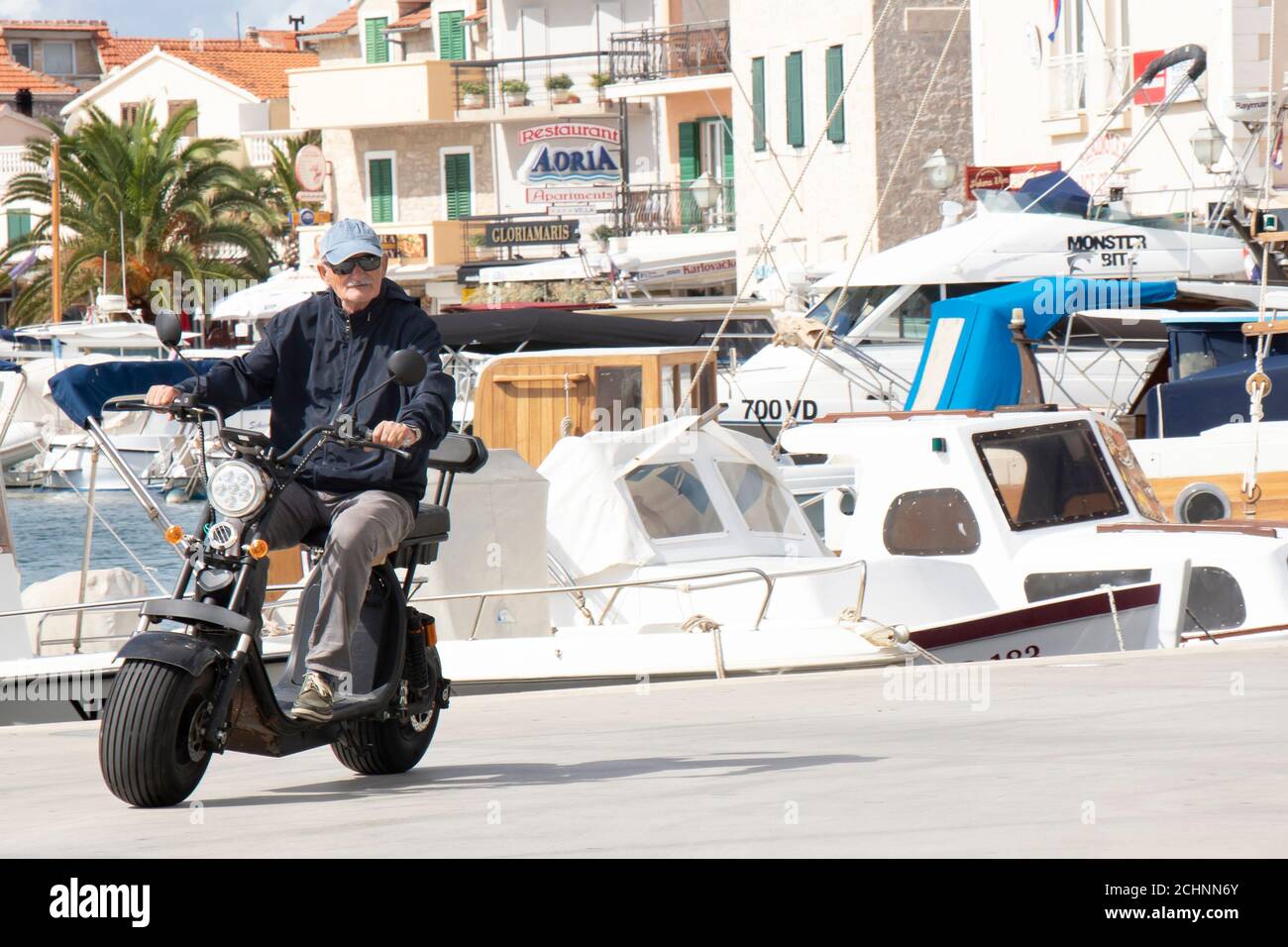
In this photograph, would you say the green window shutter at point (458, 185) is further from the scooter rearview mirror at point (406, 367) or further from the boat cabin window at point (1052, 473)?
the scooter rearview mirror at point (406, 367)

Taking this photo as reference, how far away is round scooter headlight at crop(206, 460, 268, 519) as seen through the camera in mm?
5738

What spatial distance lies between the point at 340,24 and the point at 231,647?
73582mm

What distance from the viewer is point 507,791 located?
6043mm

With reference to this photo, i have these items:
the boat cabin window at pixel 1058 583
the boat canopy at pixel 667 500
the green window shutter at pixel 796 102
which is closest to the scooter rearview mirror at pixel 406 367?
the boat cabin window at pixel 1058 583

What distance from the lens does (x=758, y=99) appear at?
43094 mm

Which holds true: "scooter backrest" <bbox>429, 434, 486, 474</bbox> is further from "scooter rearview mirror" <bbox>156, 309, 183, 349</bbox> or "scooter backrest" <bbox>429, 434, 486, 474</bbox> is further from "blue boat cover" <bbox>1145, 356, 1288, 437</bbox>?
"blue boat cover" <bbox>1145, 356, 1288, 437</bbox>

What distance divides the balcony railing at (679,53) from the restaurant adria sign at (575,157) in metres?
1.75

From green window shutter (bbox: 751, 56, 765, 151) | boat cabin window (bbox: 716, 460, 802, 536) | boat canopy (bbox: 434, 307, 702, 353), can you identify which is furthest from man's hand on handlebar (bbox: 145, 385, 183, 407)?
green window shutter (bbox: 751, 56, 765, 151)

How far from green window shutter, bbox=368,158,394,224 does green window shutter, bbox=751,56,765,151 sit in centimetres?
1943

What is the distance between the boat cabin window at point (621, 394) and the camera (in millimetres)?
17906

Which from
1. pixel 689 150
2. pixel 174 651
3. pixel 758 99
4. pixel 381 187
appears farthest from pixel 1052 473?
pixel 381 187

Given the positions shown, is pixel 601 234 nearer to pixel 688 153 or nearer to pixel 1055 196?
pixel 688 153

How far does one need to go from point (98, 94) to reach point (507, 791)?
74.5m
